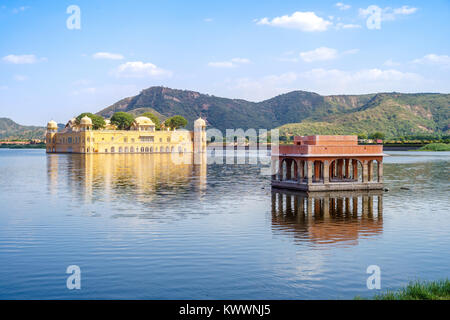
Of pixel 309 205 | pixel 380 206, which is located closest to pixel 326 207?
pixel 309 205

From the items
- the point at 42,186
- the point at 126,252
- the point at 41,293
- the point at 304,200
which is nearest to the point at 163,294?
the point at 41,293

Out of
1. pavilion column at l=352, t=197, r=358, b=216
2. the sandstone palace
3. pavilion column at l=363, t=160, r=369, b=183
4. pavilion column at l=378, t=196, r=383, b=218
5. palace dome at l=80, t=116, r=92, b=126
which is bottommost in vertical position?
pavilion column at l=378, t=196, r=383, b=218

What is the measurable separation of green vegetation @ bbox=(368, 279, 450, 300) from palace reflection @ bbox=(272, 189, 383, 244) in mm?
6618

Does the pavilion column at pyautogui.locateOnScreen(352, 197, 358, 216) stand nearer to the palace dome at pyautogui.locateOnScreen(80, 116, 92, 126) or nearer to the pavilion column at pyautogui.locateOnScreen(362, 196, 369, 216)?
the pavilion column at pyautogui.locateOnScreen(362, 196, 369, 216)

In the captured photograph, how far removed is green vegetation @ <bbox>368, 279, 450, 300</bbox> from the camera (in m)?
12.7

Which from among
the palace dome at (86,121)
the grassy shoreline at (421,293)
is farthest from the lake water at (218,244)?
the palace dome at (86,121)

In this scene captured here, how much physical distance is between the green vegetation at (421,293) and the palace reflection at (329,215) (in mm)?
6618

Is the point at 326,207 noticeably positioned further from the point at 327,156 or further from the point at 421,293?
the point at 421,293

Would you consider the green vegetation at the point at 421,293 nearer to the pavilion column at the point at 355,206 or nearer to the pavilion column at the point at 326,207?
the pavilion column at the point at 326,207

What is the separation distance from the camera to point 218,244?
788 inches

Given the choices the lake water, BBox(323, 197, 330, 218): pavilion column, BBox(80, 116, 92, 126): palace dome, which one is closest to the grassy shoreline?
the lake water

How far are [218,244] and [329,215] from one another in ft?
32.5

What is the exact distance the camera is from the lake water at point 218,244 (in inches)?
567

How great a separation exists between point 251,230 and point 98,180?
104ft
